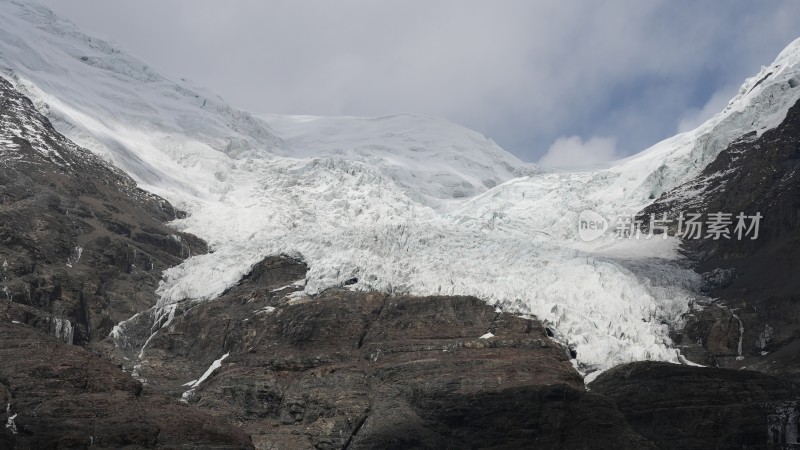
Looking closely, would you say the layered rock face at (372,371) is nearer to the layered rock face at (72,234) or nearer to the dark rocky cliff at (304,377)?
the dark rocky cliff at (304,377)

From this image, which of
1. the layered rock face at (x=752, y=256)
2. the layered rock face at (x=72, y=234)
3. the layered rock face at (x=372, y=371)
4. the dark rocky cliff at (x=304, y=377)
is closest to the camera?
the dark rocky cliff at (x=304, y=377)

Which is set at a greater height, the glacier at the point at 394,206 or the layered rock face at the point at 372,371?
the glacier at the point at 394,206

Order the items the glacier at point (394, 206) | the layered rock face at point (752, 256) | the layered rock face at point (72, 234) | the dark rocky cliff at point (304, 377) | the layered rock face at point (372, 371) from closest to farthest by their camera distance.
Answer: the dark rocky cliff at point (304, 377) → the layered rock face at point (372, 371) → the layered rock face at point (752, 256) → the glacier at point (394, 206) → the layered rock face at point (72, 234)

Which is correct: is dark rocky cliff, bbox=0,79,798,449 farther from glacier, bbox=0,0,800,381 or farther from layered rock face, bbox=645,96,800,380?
layered rock face, bbox=645,96,800,380

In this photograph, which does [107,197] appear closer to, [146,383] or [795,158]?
[146,383]

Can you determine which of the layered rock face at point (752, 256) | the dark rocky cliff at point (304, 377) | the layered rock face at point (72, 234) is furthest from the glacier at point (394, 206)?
the layered rock face at point (72, 234)

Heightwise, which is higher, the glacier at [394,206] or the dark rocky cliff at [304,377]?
the glacier at [394,206]

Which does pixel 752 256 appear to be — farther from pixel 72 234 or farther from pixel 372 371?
pixel 72 234

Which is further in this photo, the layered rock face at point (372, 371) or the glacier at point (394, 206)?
the glacier at point (394, 206)

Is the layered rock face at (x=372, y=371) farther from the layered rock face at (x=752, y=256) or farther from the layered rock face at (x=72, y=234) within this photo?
the layered rock face at (x=752, y=256)

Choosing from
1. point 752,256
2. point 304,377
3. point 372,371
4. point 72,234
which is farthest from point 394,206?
point 372,371
